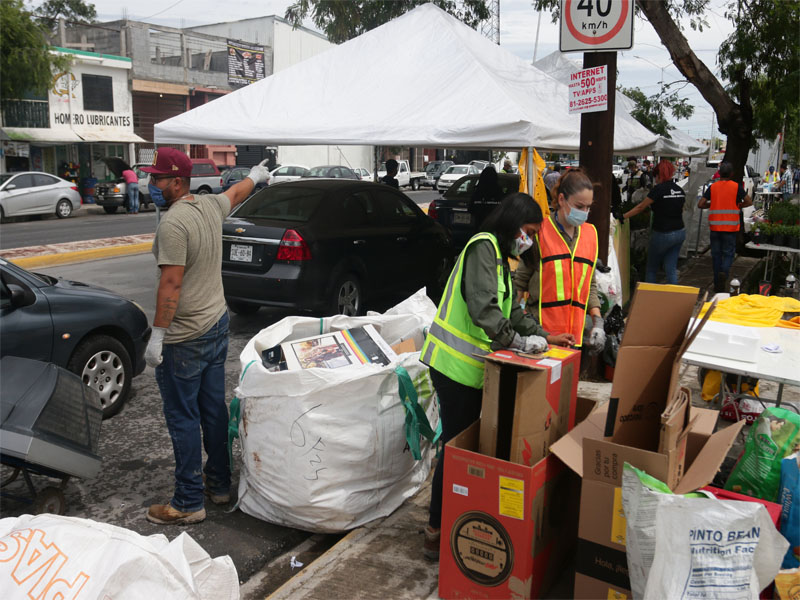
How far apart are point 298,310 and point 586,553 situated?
5.34 meters

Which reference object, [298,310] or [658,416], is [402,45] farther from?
[658,416]

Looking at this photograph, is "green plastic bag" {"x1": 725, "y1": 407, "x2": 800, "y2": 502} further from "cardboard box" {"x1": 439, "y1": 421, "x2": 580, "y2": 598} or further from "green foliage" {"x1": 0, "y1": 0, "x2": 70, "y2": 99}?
"green foliage" {"x1": 0, "y1": 0, "x2": 70, "y2": 99}

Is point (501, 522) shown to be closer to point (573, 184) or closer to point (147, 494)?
point (573, 184)

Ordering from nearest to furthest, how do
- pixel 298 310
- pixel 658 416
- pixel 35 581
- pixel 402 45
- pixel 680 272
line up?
pixel 35 581 < pixel 658 416 < pixel 298 310 < pixel 402 45 < pixel 680 272

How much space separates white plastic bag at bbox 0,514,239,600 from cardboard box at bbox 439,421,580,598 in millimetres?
1063

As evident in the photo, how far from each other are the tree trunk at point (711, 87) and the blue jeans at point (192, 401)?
7.80 metres

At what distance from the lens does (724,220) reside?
369 inches

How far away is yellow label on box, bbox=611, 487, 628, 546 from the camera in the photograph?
2.60m

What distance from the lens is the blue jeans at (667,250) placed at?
8.52m

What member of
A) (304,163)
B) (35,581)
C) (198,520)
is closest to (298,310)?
(198,520)

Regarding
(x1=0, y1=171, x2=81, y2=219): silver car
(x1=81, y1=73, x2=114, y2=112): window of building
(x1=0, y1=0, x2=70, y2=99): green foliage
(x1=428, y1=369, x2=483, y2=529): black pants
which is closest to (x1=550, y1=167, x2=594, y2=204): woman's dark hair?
(x1=428, y1=369, x2=483, y2=529): black pants

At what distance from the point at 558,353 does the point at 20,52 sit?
22482mm

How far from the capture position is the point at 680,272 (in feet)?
39.2

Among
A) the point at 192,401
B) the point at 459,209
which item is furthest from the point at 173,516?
the point at 459,209
